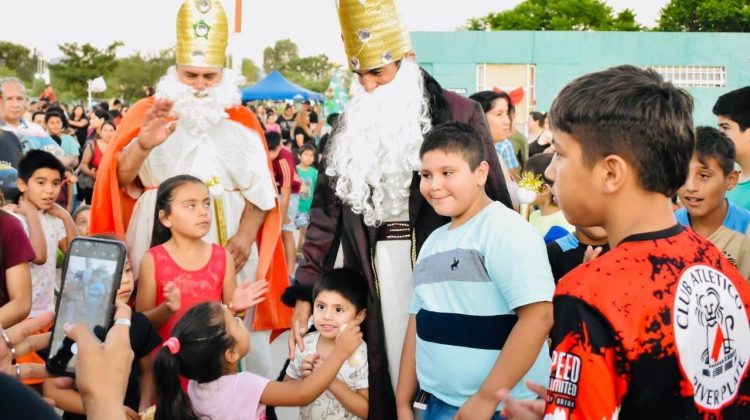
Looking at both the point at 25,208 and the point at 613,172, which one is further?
the point at 25,208

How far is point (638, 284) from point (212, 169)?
3.41 m

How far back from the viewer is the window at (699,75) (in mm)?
36438

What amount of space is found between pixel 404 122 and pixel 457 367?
125cm

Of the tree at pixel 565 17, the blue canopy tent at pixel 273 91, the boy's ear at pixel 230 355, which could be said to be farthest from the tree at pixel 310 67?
the boy's ear at pixel 230 355

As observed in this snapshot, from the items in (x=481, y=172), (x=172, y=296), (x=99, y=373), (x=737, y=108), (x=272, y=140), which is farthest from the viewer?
(x=272, y=140)

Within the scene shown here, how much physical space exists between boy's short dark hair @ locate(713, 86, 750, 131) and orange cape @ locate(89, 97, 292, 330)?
7.65 ft

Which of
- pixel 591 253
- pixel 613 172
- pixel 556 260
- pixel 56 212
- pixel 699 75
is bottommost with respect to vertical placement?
pixel 699 75

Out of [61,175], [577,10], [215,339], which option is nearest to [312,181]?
[61,175]

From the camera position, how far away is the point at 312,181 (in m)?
12.5

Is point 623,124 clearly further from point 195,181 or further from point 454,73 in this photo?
point 454,73

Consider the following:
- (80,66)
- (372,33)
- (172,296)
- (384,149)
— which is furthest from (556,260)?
(80,66)

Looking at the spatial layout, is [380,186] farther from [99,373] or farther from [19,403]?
[19,403]

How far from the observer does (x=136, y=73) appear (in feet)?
202

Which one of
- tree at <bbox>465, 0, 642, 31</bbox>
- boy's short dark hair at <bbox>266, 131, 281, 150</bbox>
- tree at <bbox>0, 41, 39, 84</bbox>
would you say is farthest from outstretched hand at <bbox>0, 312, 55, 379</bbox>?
tree at <bbox>0, 41, 39, 84</bbox>
